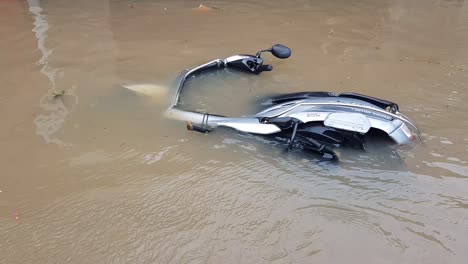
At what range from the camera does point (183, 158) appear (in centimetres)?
382

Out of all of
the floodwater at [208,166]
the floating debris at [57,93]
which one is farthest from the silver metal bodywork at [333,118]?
the floating debris at [57,93]

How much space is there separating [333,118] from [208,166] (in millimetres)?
1177

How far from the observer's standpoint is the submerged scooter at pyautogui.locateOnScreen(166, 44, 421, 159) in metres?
3.61

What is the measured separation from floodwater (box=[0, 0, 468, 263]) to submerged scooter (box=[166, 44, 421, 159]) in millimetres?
151

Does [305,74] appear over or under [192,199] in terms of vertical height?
over

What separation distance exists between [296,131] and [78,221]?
195 cm

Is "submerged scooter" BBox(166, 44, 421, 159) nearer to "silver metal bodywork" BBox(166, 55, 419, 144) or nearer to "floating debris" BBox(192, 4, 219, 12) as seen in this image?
"silver metal bodywork" BBox(166, 55, 419, 144)

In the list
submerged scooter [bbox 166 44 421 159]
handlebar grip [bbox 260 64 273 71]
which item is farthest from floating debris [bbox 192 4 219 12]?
submerged scooter [bbox 166 44 421 159]

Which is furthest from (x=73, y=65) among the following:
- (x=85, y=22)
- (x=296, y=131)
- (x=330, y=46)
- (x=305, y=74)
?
(x=330, y=46)

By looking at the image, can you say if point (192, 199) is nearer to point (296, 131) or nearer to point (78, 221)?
point (78, 221)

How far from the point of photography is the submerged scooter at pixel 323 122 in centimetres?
361

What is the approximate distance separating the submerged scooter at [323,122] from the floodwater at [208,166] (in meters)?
0.15

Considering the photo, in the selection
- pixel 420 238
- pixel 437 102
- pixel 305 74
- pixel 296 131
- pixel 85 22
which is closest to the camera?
pixel 420 238

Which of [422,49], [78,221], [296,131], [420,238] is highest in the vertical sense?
[422,49]
